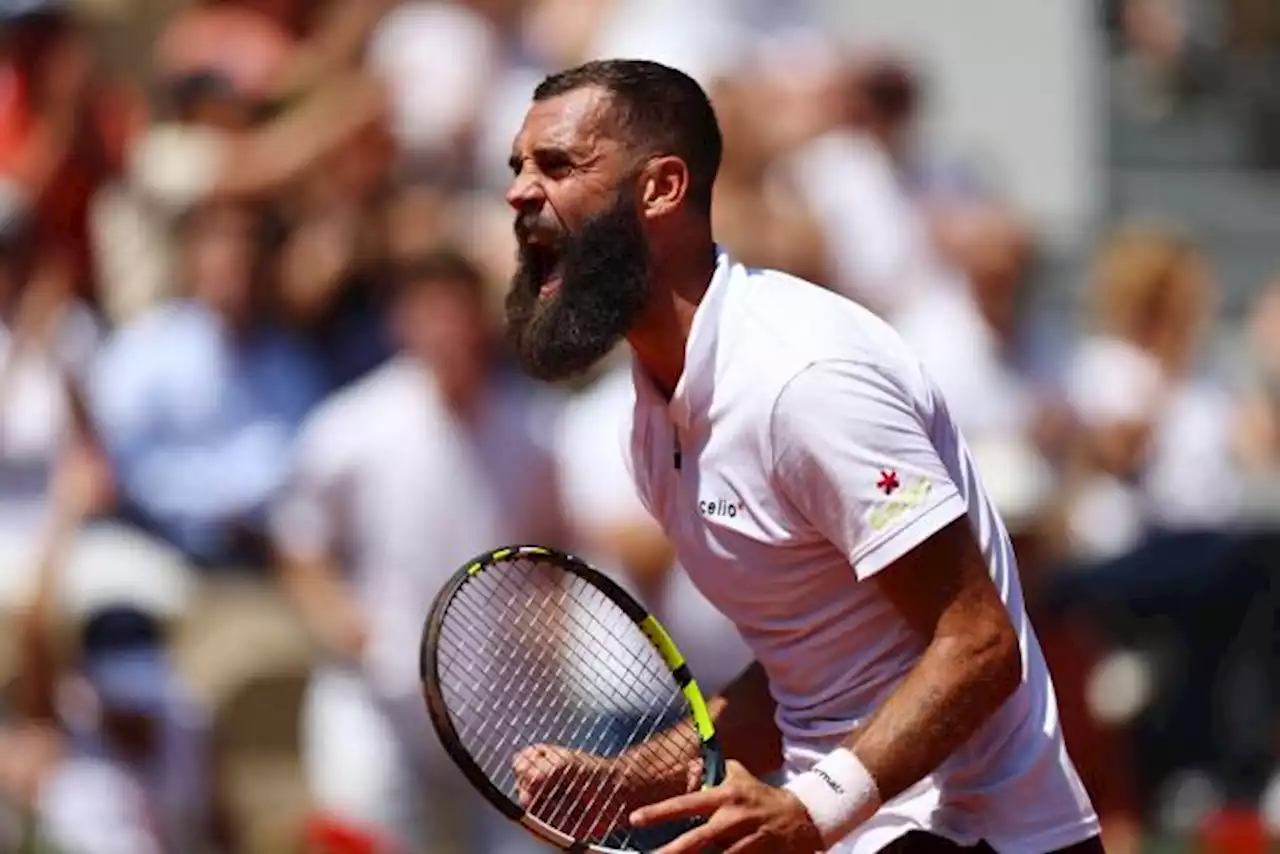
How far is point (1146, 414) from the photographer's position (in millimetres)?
10898

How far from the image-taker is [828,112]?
11.4 meters

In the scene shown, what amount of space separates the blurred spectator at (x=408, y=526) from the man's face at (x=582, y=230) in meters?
4.30

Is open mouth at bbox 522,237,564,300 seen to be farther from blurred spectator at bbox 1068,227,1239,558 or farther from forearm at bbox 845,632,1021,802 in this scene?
blurred spectator at bbox 1068,227,1239,558

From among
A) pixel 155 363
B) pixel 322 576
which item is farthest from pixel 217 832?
pixel 155 363

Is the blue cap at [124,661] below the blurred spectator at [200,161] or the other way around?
below

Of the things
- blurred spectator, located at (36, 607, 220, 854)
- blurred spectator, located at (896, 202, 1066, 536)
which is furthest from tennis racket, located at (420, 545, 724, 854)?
blurred spectator, located at (896, 202, 1066, 536)

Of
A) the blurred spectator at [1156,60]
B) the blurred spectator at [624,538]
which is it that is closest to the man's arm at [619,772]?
the blurred spectator at [624,538]

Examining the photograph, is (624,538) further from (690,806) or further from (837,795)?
(690,806)

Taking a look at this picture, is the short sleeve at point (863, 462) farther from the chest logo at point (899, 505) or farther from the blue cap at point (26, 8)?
the blue cap at point (26, 8)

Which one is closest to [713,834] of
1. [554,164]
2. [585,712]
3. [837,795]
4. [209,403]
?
[837,795]

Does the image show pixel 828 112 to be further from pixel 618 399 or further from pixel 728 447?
pixel 728 447

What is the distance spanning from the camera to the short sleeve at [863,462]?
4488mm

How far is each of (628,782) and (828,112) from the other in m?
6.90

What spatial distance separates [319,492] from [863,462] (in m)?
4.88
